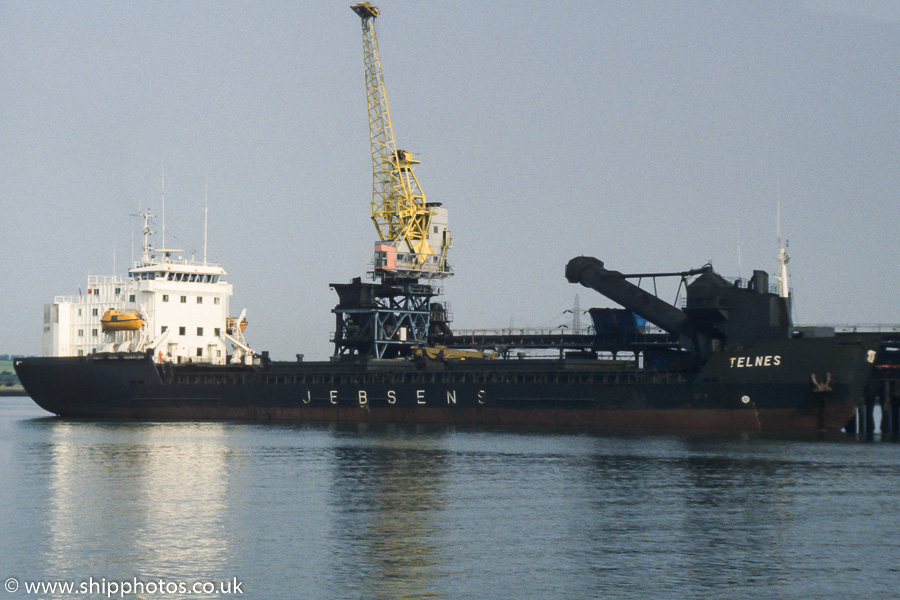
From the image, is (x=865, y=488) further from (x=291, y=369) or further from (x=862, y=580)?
(x=291, y=369)

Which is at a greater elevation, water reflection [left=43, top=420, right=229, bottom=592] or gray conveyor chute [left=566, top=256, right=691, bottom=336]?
gray conveyor chute [left=566, top=256, right=691, bottom=336]

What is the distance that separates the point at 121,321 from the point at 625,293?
35.5 meters

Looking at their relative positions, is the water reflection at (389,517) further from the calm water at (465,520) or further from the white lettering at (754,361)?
the white lettering at (754,361)

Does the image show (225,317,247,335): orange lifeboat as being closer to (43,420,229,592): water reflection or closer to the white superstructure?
the white superstructure

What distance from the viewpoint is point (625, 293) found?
60562 mm

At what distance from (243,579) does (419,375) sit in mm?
42540

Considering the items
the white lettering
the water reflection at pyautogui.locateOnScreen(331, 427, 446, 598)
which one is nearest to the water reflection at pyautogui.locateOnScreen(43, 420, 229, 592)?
the water reflection at pyautogui.locateOnScreen(331, 427, 446, 598)

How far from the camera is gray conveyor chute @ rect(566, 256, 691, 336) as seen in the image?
5794 centimetres

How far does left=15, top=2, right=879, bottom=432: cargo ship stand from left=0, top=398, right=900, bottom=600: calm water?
5376 millimetres

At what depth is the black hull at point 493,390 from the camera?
52.1 meters

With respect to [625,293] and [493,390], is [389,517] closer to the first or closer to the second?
[493,390]

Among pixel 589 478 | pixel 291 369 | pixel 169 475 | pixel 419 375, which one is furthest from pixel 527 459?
pixel 291 369

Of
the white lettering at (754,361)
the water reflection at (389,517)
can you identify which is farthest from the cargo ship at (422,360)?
the water reflection at (389,517)

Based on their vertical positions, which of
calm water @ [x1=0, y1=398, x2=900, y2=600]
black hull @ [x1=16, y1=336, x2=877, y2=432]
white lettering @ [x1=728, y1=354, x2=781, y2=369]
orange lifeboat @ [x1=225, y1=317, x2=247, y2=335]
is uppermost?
orange lifeboat @ [x1=225, y1=317, x2=247, y2=335]
